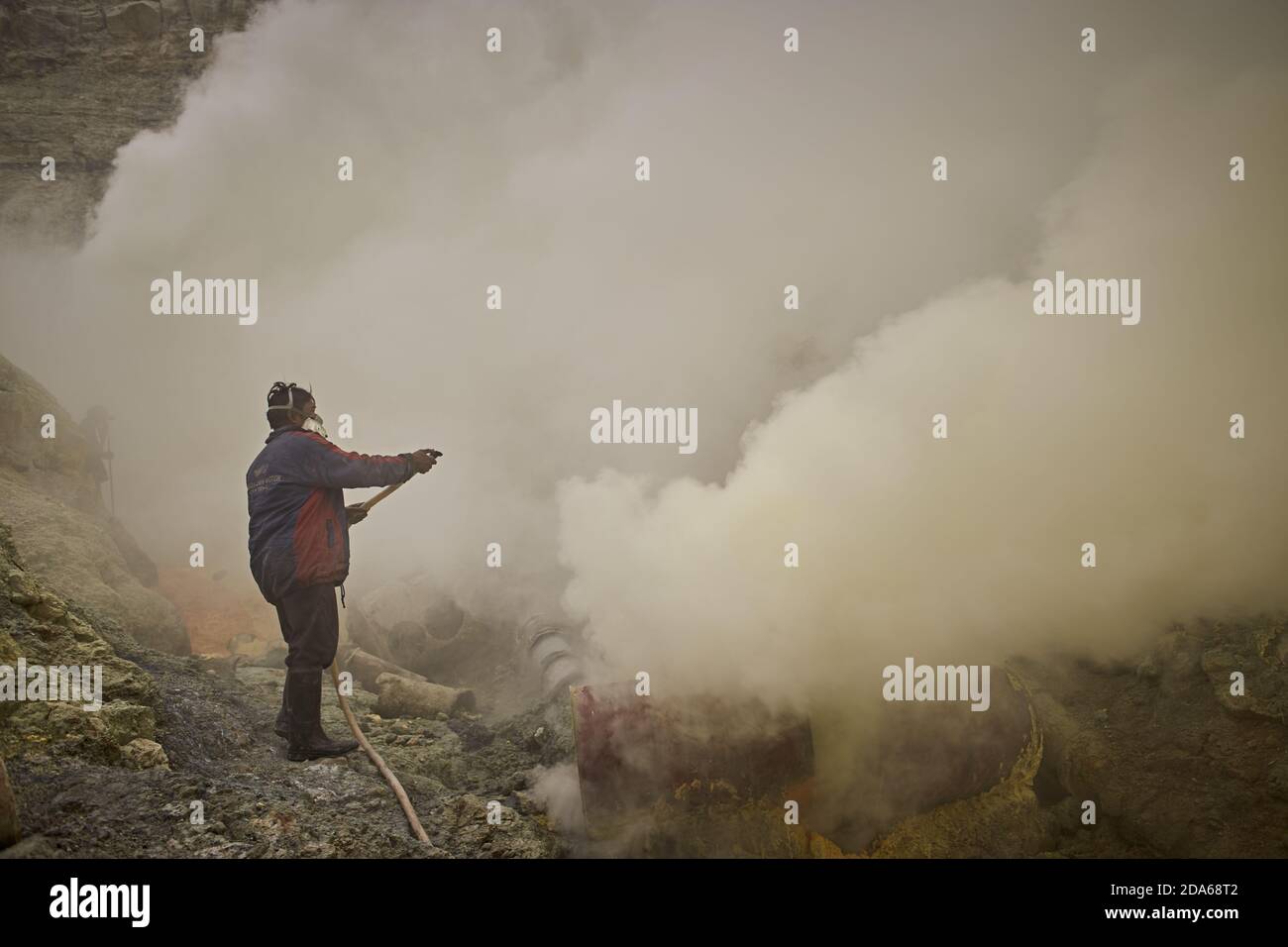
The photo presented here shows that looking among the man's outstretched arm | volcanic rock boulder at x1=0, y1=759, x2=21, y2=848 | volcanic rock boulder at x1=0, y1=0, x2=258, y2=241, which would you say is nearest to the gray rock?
volcanic rock boulder at x1=0, y1=0, x2=258, y2=241

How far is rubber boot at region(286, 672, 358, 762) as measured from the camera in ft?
16.4

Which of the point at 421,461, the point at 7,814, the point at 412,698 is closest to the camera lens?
the point at 7,814

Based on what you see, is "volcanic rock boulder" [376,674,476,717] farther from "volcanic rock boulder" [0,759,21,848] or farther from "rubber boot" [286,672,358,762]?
"volcanic rock boulder" [0,759,21,848]

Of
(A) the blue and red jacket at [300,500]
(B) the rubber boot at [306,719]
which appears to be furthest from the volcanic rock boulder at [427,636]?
(A) the blue and red jacket at [300,500]

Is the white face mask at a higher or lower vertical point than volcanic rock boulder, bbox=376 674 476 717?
higher

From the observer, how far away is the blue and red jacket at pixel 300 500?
4988mm

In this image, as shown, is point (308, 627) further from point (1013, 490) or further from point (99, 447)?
point (99, 447)

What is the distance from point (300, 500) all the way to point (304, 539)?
0.26 meters

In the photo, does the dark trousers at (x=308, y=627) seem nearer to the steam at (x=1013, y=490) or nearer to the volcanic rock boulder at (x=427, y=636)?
the steam at (x=1013, y=490)

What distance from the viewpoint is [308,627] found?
16.5 feet

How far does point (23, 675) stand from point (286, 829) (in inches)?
67.9

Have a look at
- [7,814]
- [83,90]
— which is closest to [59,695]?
[7,814]

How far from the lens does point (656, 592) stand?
561 cm
